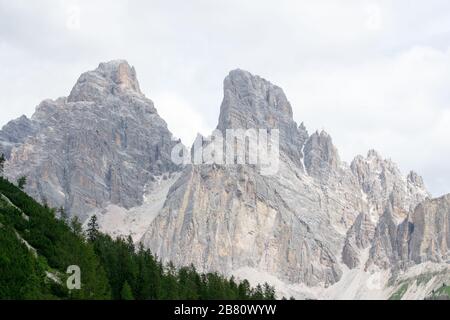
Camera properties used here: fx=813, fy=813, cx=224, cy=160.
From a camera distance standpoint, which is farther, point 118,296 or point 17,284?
point 118,296

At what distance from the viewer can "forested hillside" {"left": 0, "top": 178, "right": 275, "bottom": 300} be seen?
83375mm

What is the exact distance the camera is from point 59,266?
96.5m

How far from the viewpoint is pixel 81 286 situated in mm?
93188

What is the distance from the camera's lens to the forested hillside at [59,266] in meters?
83.4
